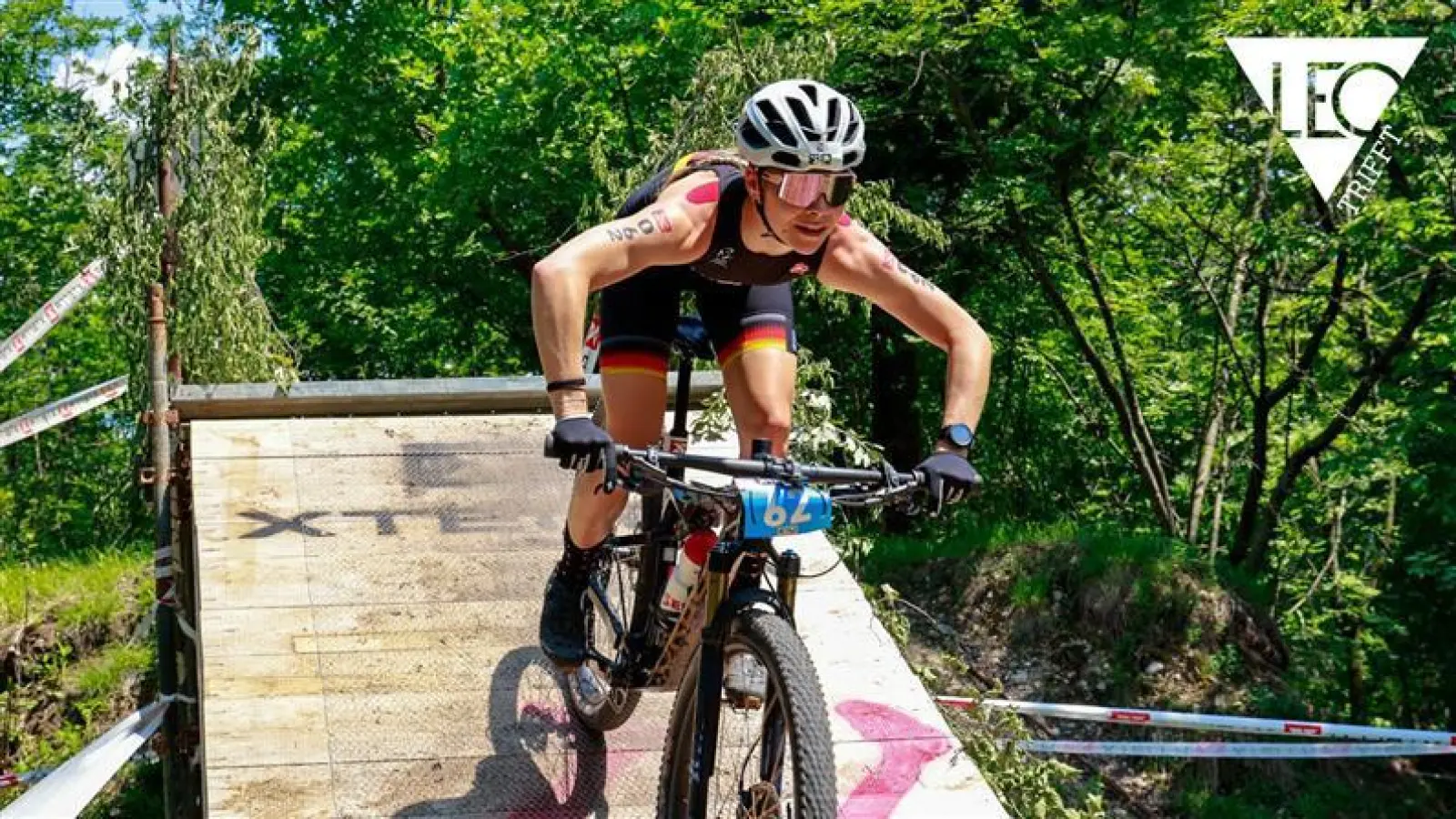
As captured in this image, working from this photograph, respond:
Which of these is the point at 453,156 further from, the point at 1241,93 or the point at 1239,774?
the point at 1239,774

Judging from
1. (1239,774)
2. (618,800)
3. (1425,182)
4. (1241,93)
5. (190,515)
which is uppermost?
(1241,93)

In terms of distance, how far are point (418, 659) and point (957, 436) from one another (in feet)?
8.43

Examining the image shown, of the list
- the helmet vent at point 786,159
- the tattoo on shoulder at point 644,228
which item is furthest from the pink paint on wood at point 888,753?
the helmet vent at point 786,159

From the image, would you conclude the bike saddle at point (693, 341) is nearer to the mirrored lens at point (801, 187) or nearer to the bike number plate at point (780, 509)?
the mirrored lens at point (801, 187)

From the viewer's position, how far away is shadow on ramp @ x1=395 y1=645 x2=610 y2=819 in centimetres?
518

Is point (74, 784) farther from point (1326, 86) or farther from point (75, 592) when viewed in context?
point (1326, 86)

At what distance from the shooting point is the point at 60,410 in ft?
32.3

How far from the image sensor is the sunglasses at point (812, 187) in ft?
14.1

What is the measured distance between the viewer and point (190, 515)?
760cm

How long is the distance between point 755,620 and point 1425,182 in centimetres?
881

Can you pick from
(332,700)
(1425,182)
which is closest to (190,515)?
(332,700)

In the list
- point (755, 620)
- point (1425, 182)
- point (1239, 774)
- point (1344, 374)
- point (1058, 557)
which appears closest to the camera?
point (755, 620)

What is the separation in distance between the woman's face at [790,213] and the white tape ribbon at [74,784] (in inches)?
126

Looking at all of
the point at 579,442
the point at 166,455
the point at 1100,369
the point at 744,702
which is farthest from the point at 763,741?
the point at 1100,369
